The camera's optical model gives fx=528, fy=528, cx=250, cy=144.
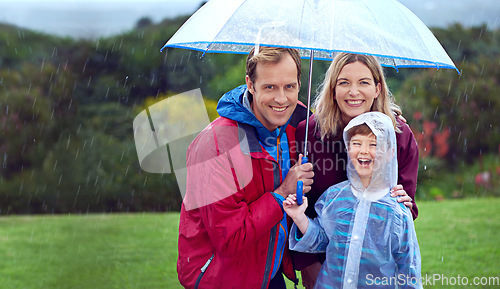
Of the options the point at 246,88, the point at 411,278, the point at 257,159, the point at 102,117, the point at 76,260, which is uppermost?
→ the point at 246,88

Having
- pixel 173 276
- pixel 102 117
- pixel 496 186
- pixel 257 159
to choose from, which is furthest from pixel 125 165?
pixel 257 159

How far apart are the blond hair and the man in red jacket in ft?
1.04

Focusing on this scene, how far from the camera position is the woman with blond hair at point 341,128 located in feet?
9.62

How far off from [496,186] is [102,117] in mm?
7616

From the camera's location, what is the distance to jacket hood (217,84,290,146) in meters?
2.72

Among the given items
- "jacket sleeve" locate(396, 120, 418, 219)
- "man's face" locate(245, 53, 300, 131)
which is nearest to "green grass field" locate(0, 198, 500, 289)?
"jacket sleeve" locate(396, 120, 418, 219)

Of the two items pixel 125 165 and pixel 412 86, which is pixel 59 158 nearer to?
Answer: pixel 125 165

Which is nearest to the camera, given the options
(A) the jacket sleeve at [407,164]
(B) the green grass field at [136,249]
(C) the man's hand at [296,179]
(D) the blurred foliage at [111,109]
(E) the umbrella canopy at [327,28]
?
(E) the umbrella canopy at [327,28]

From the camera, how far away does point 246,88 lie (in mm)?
2902

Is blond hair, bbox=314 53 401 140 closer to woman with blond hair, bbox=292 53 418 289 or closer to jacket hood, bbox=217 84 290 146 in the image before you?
woman with blond hair, bbox=292 53 418 289

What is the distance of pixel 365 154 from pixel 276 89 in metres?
0.57

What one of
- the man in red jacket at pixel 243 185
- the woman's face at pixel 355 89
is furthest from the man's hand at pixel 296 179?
the woman's face at pixel 355 89

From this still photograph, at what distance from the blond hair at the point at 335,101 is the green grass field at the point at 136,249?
2658mm

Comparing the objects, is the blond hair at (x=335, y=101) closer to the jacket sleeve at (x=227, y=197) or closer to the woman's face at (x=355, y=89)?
the woman's face at (x=355, y=89)
